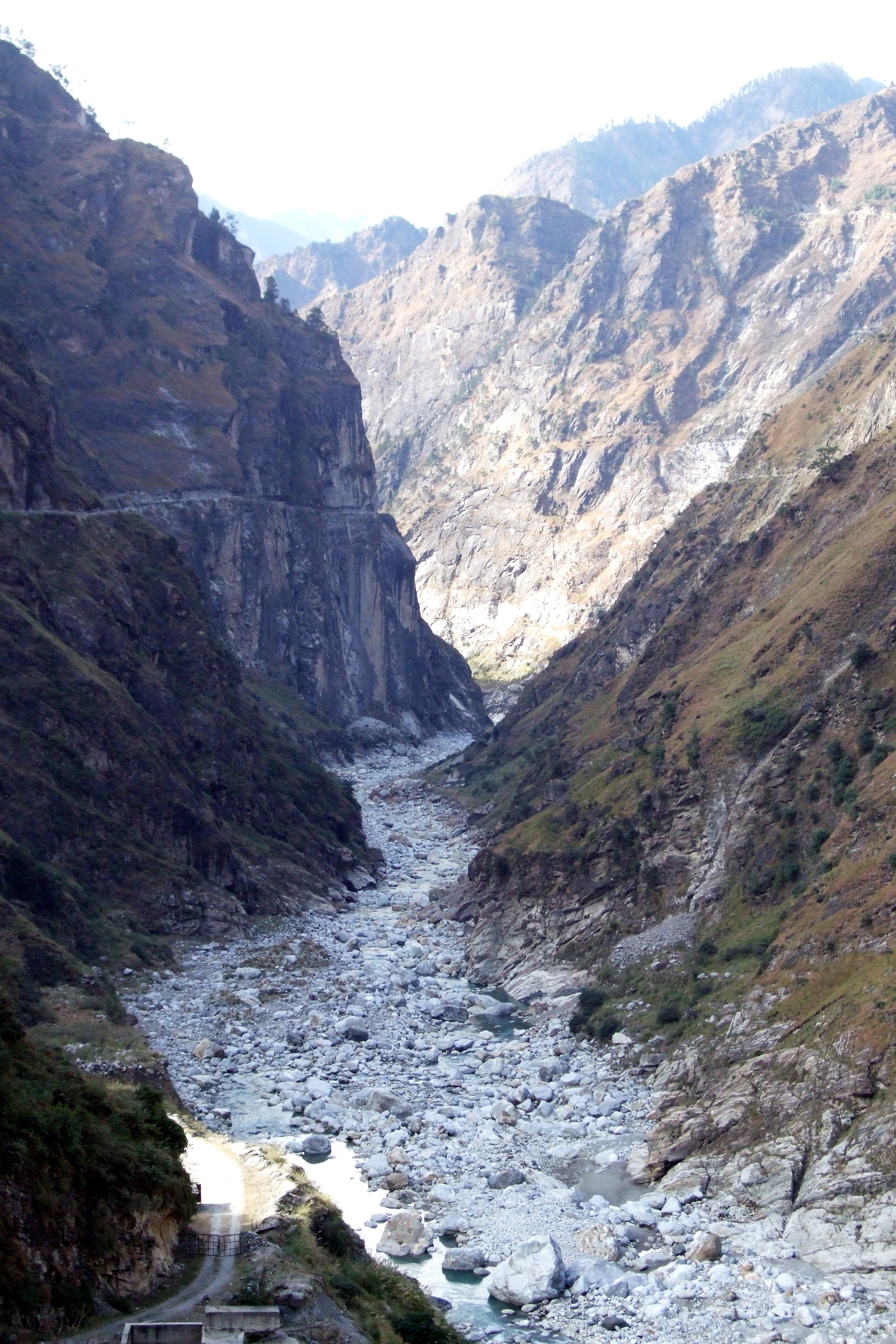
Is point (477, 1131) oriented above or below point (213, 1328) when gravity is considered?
above

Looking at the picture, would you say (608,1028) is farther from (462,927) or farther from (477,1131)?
(462,927)

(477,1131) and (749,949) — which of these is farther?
(749,949)

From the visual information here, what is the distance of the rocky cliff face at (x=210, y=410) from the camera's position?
112 metres

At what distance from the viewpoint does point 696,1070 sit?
130 feet

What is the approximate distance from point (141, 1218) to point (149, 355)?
108269 mm

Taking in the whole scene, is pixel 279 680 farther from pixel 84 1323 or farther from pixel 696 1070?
pixel 84 1323

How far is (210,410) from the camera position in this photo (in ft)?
406

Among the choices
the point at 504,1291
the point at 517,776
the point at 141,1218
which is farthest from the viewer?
the point at 517,776

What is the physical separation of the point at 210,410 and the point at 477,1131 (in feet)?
318

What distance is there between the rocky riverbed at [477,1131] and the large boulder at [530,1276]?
41mm

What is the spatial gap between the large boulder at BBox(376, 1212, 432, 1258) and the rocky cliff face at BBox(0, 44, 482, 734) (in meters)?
68.0

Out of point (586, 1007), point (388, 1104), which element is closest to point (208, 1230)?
point (388, 1104)

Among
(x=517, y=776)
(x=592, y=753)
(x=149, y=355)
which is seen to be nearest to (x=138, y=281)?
(x=149, y=355)

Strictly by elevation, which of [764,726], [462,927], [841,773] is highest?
[764,726]
